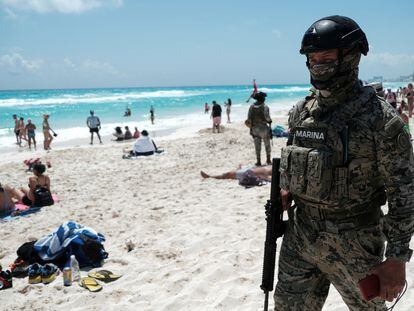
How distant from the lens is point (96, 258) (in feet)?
16.1

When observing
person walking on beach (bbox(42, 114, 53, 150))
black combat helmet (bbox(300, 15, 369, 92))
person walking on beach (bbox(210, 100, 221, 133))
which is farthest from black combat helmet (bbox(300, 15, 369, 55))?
person walking on beach (bbox(210, 100, 221, 133))

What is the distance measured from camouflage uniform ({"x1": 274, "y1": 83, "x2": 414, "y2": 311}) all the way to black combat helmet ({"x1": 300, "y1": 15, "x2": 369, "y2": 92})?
0.09 metres

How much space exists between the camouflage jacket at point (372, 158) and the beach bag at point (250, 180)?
6099 millimetres

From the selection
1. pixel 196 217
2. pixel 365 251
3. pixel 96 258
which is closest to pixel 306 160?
pixel 365 251

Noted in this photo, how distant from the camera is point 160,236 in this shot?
573cm

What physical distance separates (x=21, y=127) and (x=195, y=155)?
1079 cm

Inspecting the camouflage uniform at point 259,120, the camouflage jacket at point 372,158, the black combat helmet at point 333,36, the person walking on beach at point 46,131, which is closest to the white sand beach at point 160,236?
the camouflage uniform at point 259,120

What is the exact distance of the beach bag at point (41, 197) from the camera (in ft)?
25.5

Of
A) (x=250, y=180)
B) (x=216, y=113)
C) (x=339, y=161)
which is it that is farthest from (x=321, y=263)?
(x=216, y=113)

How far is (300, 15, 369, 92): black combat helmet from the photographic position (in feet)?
6.61

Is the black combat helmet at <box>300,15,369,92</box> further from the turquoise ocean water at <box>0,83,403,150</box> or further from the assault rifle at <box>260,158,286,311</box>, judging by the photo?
the turquoise ocean water at <box>0,83,403,150</box>

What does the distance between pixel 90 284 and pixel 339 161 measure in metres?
3.32

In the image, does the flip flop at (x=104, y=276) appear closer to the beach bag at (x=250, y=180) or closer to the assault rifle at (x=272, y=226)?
the assault rifle at (x=272, y=226)

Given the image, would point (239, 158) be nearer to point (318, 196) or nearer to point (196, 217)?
point (196, 217)
